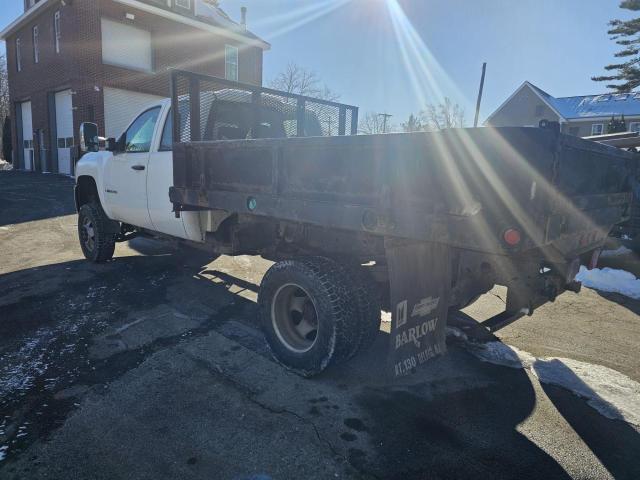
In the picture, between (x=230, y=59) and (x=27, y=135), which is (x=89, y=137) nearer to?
(x=230, y=59)

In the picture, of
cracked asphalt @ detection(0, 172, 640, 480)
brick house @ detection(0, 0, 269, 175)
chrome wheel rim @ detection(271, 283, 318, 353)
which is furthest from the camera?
brick house @ detection(0, 0, 269, 175)

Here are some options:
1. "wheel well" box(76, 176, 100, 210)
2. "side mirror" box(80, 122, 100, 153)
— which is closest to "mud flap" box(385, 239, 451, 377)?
"side mirror" box(80, 122, 100, 153)

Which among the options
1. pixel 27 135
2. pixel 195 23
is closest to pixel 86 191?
pixel 195 23

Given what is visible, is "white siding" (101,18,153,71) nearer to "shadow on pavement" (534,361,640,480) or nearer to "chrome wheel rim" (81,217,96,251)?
"chrome wheel rim" (81,217,96,251)

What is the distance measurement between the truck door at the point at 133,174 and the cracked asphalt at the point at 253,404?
113 cm

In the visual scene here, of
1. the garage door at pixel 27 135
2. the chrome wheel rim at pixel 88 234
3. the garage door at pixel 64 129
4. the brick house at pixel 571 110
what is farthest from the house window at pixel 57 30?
the brick house at pixel 571 110

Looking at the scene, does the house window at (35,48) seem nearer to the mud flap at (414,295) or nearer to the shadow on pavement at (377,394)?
the shadow on pavement at (377,394)

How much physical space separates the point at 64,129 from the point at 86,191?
15.7 meters

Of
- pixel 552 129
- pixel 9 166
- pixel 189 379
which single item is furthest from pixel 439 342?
pixel 9 166

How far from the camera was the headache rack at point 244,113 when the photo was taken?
13.8 feet

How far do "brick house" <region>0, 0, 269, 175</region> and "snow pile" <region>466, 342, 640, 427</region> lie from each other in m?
17.6

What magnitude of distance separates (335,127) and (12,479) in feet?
15.9

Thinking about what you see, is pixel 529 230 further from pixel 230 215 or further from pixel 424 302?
pixel 230 215

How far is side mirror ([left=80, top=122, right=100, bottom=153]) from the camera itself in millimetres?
5634
